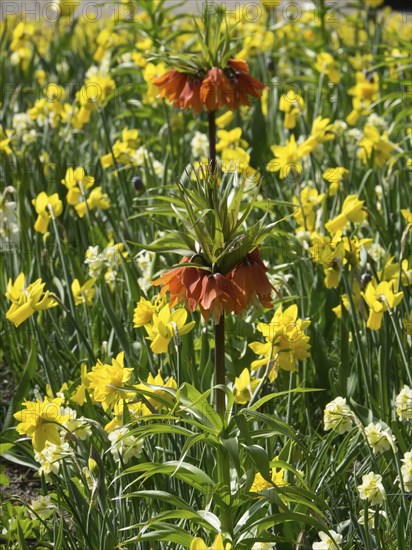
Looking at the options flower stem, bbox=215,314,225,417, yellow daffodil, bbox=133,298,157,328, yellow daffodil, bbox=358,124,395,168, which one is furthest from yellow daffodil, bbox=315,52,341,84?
flower stem, bbox=215,314,225,417

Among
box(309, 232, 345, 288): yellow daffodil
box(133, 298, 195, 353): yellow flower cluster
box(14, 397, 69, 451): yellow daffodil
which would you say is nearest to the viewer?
box(14, 397, 69, 451): yellow daffodil

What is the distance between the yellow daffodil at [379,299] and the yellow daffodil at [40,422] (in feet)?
2.53

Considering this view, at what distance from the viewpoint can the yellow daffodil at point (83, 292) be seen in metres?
2.87

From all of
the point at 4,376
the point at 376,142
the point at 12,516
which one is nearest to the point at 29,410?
the point at 12,516

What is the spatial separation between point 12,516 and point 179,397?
66 cm

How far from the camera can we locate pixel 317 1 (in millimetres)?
5293

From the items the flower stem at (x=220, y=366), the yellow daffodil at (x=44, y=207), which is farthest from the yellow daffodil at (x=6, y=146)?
the flower stem at (x=220, y=366)

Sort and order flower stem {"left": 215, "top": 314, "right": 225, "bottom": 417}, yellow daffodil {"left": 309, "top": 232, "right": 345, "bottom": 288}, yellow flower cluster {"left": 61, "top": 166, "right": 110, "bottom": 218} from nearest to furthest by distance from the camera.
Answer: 1. flower stem {"left": 215, "top": 314, "right": 225, "bottom": 417}
2. yellow daffodil {"left": 309, "top": 232, "right": 345, "bottom": 288}
3. yellow flower cluster {"left": 61, "top": 166, "right": 110, "bottom": 218}

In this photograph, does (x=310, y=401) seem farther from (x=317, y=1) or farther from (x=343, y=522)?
(x=317, y=1)

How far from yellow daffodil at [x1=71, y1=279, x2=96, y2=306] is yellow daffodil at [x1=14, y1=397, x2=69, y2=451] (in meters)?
0.88

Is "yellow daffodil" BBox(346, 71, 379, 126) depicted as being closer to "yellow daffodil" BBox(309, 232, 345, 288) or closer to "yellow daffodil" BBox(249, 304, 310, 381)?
"yellow daffodil" BBox(309, 232, 345, 288)

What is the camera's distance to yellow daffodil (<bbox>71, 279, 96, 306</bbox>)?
2.87 meters

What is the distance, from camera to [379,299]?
237cm

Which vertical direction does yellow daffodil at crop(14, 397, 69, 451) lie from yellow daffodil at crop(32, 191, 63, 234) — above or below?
below
